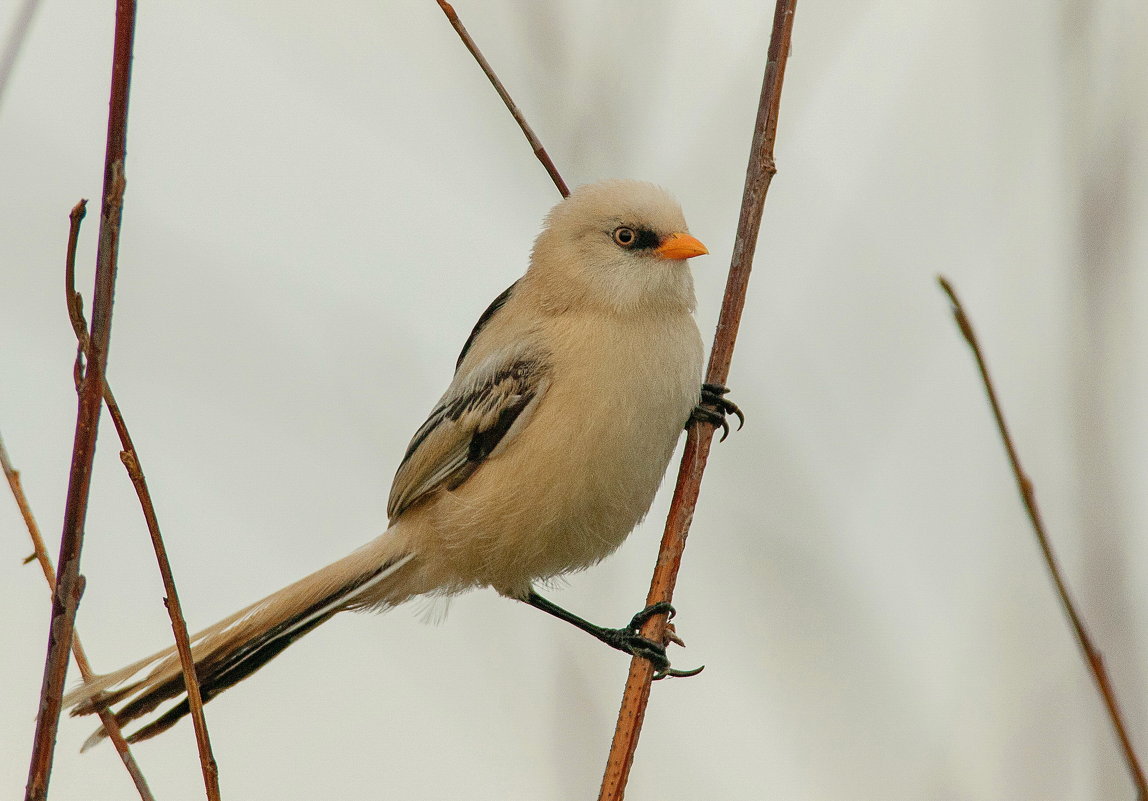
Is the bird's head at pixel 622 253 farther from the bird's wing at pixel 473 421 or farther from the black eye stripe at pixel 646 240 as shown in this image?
the bird's wing at pixel 473 421

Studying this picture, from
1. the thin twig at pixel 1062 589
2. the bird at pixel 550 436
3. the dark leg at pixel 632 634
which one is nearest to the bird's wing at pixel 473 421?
the bird at pixel 550 436

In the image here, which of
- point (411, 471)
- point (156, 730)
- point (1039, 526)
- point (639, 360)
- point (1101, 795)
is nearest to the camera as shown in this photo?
point (1039, 526)

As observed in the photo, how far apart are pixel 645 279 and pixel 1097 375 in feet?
5.25

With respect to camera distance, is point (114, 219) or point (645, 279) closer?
point (114, 219)

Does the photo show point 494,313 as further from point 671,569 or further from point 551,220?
point 671,569

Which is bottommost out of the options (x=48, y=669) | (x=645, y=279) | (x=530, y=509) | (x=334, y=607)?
(x=48, y=669)

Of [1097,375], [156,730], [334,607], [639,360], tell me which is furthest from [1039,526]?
[334,607]

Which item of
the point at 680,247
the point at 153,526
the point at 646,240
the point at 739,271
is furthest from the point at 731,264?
the point at 153,526

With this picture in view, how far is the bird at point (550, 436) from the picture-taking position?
12.0 ft

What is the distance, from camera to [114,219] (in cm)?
157

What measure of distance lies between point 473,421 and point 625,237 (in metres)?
0.89

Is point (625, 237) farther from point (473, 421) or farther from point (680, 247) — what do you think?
point (473, 421)

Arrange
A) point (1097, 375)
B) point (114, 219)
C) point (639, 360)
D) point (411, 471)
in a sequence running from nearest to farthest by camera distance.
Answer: point (114, 219)
point (1097, 375)
point (639, 360)
point (411, 471)

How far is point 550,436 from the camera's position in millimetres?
3738
